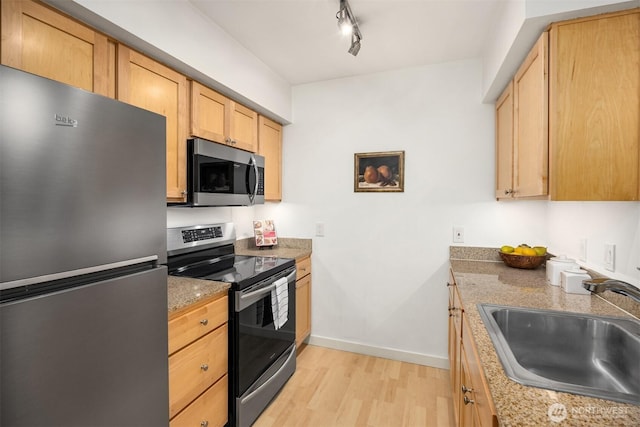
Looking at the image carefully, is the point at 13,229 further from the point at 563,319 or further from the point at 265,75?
the point at 265,75

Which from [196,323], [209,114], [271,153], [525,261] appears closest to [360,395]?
[196,323]

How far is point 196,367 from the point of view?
56.5 inches

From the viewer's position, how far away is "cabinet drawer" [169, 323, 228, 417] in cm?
131

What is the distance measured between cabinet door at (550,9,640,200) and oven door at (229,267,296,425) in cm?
162

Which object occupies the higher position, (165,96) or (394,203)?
(165,96)

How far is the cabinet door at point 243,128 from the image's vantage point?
88.4 inches

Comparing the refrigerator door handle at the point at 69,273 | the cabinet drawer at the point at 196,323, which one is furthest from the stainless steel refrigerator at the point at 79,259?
the cabinet drawer at the point at 196,323

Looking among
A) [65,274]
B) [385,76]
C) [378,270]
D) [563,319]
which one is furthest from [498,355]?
[385,76]

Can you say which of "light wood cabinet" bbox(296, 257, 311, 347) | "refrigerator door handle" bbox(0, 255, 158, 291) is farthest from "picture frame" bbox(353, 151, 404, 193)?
"refrigerator door handle" bbox(0, 255, 158, 291)

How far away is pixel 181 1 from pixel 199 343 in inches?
71.8

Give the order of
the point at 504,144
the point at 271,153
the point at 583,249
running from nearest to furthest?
Answer: the point at 583,249
the point at 504,144
the point at 271,153

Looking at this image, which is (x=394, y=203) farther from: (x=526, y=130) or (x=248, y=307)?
(x=248, y=307)

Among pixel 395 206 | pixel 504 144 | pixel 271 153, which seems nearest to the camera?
pixel 504 144

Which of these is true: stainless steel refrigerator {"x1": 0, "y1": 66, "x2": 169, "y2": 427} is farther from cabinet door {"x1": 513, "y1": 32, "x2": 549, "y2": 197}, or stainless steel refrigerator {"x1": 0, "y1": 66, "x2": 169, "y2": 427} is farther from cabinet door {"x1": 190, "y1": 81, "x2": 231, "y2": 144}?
cabinet door {"x1": 513, "y1": 32, "x2": 549, "y2": 197}
